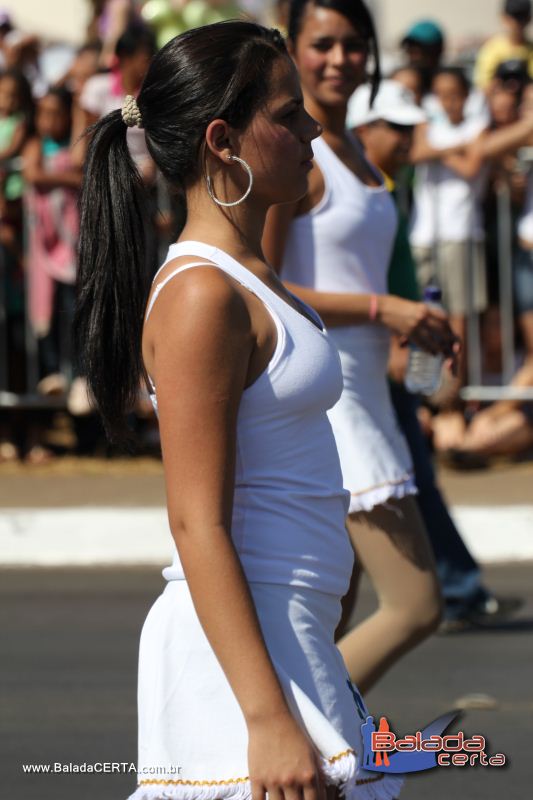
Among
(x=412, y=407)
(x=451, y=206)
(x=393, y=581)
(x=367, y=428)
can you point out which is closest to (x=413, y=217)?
(x=451, y=206)

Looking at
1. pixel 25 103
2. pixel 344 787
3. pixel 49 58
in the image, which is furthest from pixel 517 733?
pixel 49 58

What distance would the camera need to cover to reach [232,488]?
7.45ft

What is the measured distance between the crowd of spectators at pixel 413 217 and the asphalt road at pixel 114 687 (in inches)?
78.1

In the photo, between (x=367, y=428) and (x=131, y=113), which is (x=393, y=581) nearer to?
(x=367, y=428)

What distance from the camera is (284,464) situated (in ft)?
7.70

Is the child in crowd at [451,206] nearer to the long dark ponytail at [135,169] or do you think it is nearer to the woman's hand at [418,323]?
A: the woman's hand at [418,323]

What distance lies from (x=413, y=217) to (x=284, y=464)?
6755 mm

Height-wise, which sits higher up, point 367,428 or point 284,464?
point 284,464

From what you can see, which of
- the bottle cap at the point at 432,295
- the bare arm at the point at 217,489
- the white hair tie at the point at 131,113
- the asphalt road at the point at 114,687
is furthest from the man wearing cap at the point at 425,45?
the bare arm at the point at 217,489

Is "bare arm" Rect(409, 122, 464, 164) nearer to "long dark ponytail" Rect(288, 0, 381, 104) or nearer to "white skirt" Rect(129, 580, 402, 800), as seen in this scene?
"long dark ponytail" Rect(288, 0, 381, 104)

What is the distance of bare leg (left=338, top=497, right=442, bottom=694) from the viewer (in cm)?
388

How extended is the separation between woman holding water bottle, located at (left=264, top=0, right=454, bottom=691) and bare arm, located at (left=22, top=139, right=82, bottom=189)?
4771mm

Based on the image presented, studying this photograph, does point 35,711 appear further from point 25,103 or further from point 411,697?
point 25,103

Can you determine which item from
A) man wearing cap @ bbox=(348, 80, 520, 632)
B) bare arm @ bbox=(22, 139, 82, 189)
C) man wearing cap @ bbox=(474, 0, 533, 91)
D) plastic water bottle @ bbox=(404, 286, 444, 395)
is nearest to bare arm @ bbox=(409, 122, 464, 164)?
man wearing cap @ bbox=(474, 0, 533, 91)
